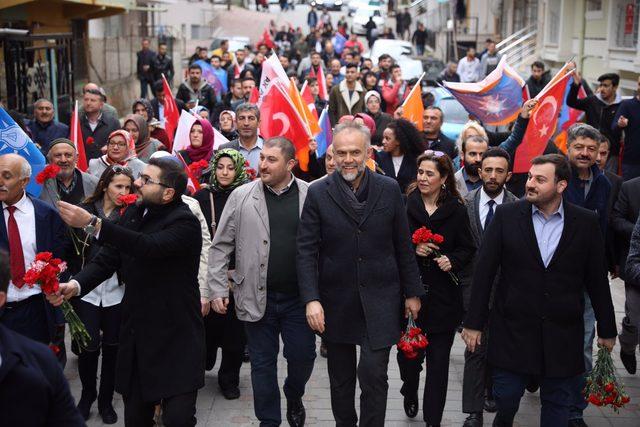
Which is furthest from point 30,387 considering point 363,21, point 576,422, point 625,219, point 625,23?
point 363,21

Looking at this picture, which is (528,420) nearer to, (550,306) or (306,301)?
(550,306)

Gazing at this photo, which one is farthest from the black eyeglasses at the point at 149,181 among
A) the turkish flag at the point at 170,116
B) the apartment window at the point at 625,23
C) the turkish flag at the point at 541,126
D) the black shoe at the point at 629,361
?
the apartment window at the point at 625,23

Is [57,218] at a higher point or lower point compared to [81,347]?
higher

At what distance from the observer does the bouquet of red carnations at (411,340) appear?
18.8 feet

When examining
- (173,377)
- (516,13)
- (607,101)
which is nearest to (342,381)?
(173,377)

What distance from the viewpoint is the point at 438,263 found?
610cm

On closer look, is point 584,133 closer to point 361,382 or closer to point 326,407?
point 361,382

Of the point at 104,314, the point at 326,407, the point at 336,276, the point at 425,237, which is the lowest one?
the point at 326,407

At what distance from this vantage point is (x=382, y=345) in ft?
18.2

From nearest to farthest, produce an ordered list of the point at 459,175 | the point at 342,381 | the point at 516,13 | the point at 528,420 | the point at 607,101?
A: the point at 342,381 → the point at 528,420 → the point at 459,175 → the point at 607,101 → the point at 516,13

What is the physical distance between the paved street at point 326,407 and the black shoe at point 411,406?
5 cm

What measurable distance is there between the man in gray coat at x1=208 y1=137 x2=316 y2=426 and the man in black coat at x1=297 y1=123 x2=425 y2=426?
329mm

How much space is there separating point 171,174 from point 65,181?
2439mm

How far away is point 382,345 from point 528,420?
1.72m
